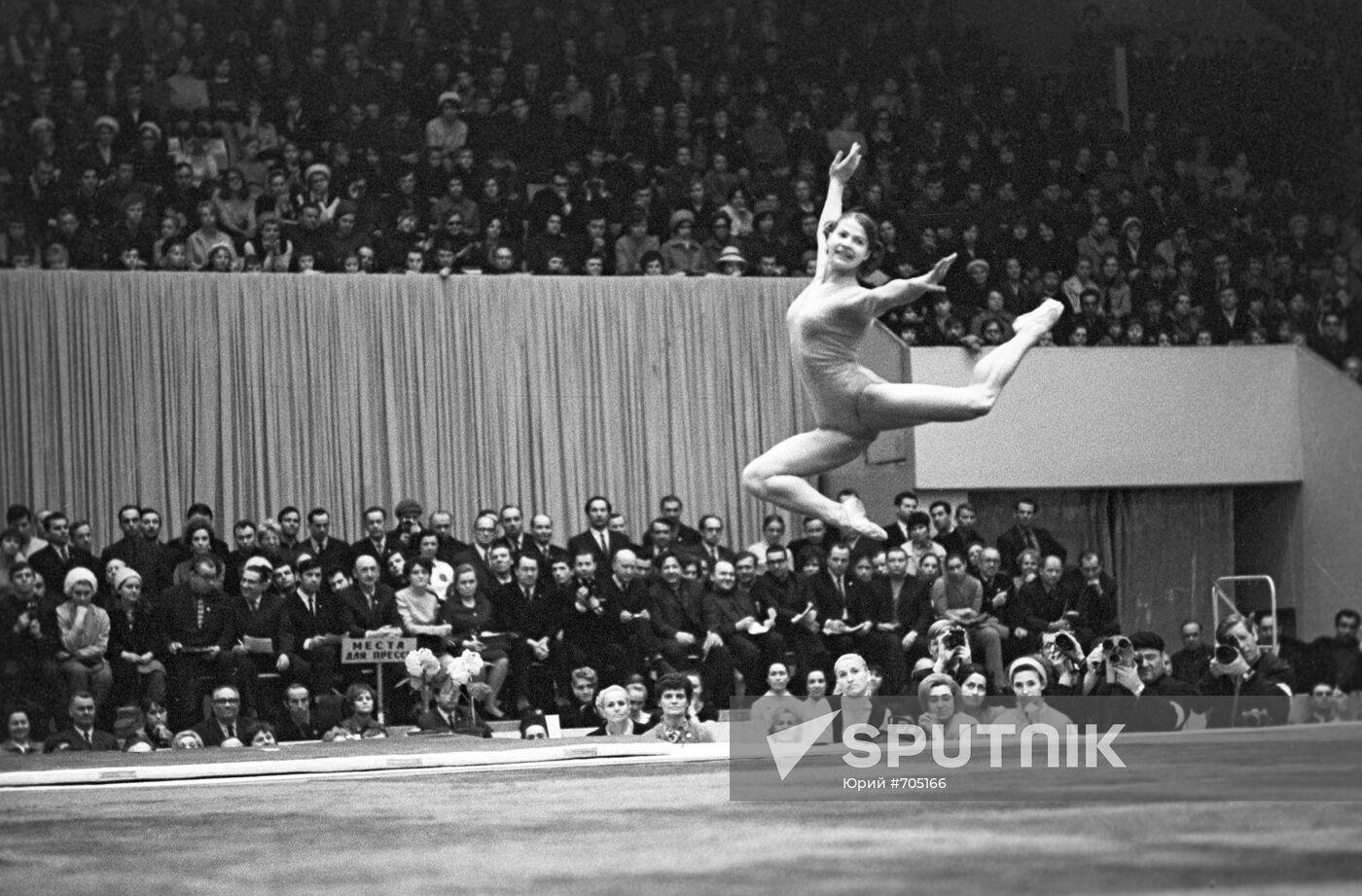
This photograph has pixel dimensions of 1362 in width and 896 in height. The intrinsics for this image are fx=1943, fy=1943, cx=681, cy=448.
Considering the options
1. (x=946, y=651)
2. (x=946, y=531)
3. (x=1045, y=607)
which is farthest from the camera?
(x=946, y=531)

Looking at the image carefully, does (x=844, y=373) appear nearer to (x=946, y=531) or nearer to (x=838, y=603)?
(x=838, y=603)

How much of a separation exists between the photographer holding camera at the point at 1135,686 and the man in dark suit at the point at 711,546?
8.53ft

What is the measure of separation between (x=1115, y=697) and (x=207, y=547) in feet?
17.1

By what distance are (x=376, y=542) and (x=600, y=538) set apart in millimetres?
1472

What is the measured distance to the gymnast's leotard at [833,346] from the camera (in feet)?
24.3

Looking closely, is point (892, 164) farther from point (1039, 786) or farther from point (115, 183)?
point (1039, 786)

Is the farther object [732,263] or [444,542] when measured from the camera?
[732,263]

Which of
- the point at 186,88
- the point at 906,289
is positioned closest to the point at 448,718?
the point at 906,289

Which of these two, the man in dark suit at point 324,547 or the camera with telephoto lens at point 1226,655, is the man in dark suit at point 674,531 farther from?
the camera with telephoto lens at point 1226,655

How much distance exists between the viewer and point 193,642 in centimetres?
1085

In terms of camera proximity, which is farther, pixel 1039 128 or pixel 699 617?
pixel 1039 128

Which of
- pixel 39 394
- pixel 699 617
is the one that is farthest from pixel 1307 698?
pixel 39 394

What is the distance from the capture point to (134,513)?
11.5m

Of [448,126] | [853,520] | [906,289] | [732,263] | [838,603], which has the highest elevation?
[448,126]
